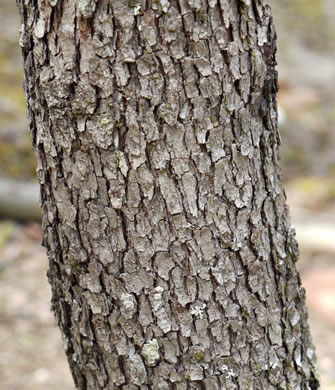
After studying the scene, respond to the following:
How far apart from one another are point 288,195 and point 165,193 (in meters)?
4.41

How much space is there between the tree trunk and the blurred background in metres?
1.87

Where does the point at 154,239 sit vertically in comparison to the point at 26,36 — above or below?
below

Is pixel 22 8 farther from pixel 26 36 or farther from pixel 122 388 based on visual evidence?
pixel 122 388

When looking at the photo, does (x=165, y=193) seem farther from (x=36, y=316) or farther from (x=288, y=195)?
(x=288, y=195)

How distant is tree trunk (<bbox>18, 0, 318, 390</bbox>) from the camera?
44.4 inches

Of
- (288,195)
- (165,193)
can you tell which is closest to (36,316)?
(165,193)

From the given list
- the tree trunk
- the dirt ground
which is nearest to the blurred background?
the dirt ground

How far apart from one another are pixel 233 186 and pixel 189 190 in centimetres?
12

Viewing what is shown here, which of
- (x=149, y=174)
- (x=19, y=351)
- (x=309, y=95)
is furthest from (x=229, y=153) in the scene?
(x=309, y=95)

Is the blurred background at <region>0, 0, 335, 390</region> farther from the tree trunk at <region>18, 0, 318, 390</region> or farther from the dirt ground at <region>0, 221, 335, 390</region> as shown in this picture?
the tree trunk at <region>18, 0, 318, 390</region>

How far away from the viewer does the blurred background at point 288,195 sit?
330 cm

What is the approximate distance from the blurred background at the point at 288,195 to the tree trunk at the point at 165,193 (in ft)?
6.15

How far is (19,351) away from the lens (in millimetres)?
3266

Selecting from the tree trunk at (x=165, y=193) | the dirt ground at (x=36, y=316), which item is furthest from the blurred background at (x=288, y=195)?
the tree trunk at (x=165, y=193)
